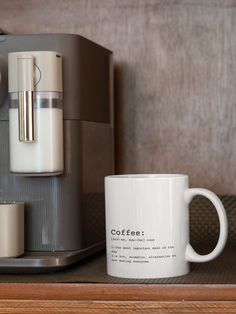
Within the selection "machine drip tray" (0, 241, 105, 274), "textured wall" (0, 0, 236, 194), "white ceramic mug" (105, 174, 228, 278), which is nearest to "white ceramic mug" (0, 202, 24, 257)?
"machine drip tray" (0, 241, 105, 274)

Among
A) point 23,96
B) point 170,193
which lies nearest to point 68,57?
point 23,96

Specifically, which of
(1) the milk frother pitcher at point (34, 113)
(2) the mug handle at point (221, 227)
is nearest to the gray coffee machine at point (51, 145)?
(1) the milk frother pitcher at point (34, 113)

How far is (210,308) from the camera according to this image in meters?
0.66

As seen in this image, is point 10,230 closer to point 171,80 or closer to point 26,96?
point 26,96

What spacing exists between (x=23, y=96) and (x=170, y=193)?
0.64ft

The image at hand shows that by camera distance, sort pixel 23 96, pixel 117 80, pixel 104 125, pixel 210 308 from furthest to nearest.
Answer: pixel 117 80 < pixel 104 125 < pixel 23 96 < pixel 210 308

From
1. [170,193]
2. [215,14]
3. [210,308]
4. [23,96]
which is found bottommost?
[210,308]

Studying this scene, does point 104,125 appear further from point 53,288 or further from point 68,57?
point 53,288

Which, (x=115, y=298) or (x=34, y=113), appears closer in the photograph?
(x=115, y=298)

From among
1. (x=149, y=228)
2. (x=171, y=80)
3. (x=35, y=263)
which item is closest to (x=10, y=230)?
(x=35, y=263)

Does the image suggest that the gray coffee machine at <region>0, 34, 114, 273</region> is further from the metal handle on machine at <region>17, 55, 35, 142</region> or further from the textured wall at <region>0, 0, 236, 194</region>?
the textured wall at <region>0, 0, 236, 194</region>

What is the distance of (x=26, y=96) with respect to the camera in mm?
784

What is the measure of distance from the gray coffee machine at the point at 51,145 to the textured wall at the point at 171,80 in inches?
6.1

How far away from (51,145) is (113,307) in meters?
0.21
